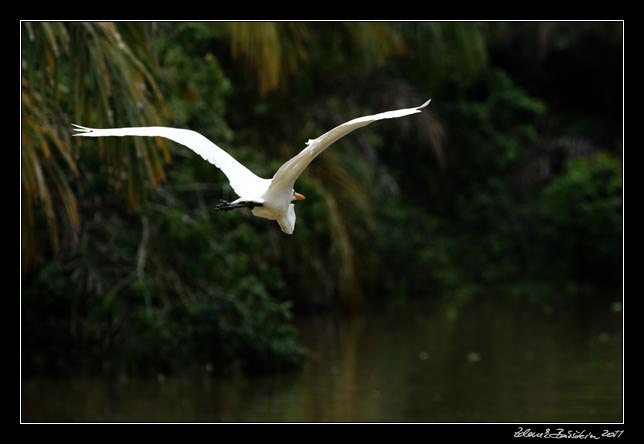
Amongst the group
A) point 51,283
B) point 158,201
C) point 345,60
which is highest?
point 345,60

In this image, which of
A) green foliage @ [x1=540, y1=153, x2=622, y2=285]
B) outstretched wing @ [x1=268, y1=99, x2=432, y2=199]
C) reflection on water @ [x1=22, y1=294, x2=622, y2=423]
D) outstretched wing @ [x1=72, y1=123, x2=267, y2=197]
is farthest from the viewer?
green foliage @ [x1=540, y1=153, x2=622, y2=285]

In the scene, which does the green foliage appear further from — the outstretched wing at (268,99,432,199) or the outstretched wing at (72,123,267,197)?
the outstretched wing at (268,99,432,199)

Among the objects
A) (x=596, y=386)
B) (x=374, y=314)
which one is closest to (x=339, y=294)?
(x=374, y=314)

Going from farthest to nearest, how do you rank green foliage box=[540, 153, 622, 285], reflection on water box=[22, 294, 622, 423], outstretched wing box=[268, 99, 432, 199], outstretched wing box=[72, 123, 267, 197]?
green foliage box=[540, 153, 622, 285]
reflection on water box=[22, 294, 622, 423]
outstretched wing box=[72, 123, 267, 197]
outstretched wing box=[268, 99, 432, 199]

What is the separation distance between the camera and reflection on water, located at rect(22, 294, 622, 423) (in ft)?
29.1

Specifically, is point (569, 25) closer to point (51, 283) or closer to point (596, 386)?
point (596, 386)

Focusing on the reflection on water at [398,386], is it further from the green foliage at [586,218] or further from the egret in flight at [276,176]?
the egret in flight at [276,176]

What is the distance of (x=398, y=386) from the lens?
998cm

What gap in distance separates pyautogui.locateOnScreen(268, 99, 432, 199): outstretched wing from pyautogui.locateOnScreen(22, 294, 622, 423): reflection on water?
5169mm

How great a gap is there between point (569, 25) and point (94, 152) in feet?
36.8

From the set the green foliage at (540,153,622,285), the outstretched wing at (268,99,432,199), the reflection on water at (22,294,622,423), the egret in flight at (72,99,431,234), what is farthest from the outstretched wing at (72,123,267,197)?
the green foliage at (540,153,622,285)

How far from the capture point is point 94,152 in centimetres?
827

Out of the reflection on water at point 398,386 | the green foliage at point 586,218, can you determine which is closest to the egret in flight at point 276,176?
the reflection on water at point 398,386

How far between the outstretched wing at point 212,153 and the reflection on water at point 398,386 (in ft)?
15.4
